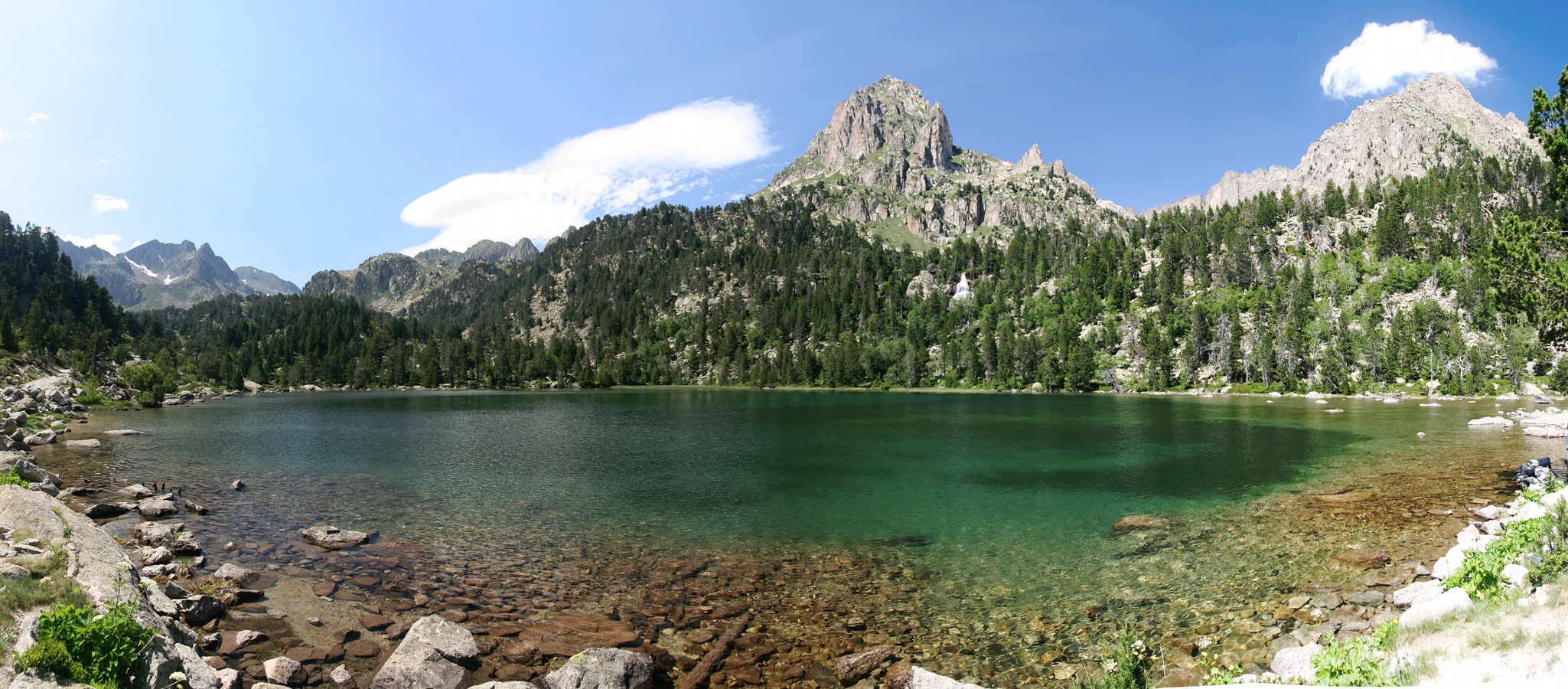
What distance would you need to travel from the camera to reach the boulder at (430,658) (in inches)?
496

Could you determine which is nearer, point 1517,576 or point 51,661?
point 51,661

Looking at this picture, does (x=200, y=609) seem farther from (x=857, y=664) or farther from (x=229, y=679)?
(x=857, y=664)

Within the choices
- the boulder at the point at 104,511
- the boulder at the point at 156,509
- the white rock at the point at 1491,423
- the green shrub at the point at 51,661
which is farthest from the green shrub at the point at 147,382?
the white rock at the point at 1491,423

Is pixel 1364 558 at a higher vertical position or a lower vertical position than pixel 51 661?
lower

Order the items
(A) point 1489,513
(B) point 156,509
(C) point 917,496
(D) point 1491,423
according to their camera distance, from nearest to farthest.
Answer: (A) point 1489,513
(B) point 156,509
(C) point 917,496
(D) point 1491,423

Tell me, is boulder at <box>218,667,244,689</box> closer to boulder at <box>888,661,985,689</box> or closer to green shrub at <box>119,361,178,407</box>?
boulder at <box>888,661,985,689</box>

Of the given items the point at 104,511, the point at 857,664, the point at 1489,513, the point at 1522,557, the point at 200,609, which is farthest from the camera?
the point at 104,511

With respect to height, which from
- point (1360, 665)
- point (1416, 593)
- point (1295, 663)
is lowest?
point (1416, 593)

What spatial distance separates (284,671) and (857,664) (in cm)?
1172

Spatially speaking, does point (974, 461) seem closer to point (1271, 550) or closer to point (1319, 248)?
point (1271, 550)

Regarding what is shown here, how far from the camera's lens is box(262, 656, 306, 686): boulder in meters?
12.7

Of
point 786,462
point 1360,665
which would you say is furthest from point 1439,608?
point 786,462

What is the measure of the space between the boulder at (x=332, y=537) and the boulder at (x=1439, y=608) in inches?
1179

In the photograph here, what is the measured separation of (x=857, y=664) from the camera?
1412 centimetres
